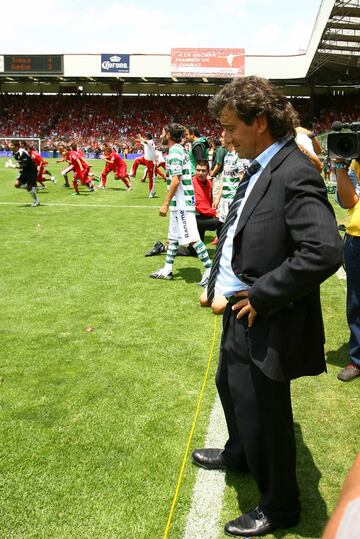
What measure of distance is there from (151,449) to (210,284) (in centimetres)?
129

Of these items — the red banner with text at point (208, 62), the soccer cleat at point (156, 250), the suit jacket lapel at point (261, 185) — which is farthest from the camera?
the red banner with text at point (208, 62)

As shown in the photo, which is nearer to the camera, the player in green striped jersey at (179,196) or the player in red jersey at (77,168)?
the player in green striped jersey at (179,196)

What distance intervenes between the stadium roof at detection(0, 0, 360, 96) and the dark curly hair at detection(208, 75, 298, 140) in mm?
31514

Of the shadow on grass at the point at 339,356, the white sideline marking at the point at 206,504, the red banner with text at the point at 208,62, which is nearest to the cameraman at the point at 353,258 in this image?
the shadow on grass at the point at 339,356

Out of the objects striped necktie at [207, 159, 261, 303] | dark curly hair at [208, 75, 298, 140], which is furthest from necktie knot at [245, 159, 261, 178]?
dark curly hair at [208, 75, 298, 140]

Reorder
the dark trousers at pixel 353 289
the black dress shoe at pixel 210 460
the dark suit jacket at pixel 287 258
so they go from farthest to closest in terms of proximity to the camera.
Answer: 1. the dark trousers at pixel 353 289
2. the black dress shoe at pixel 210 460
3. the dark suit jacket at pixel 287 258

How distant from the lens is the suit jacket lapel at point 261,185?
2.25 meters

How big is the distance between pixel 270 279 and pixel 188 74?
44.9 m

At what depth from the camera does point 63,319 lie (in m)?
5.93

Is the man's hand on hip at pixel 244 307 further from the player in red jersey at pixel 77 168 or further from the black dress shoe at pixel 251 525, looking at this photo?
the player in red jersey at pixel 77 168

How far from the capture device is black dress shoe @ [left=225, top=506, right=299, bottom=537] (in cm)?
266

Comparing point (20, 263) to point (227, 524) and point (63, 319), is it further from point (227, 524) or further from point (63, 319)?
point (227, 524)

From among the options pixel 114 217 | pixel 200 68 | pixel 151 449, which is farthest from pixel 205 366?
pixel 200 68

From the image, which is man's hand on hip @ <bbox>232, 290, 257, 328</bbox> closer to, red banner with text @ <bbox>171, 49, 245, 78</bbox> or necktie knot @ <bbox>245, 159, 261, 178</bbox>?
necktie knot @ <bbox>245, 159, 261, 178</bbox>
